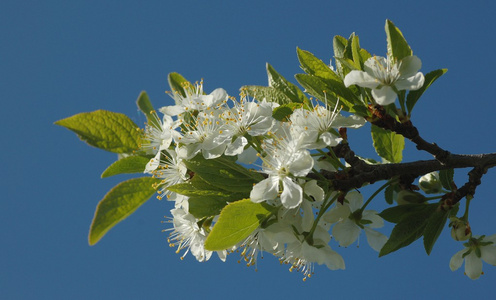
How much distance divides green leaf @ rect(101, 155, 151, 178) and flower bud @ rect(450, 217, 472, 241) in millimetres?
1329

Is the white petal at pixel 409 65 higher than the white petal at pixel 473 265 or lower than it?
higher

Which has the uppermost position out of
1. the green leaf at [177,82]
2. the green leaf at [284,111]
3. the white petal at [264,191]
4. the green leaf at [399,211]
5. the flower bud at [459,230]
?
the green leaf at [177,82]

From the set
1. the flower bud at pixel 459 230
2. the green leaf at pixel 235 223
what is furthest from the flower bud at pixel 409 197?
the green leaf at pixel 235 223

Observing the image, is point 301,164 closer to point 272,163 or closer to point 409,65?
point 272,163

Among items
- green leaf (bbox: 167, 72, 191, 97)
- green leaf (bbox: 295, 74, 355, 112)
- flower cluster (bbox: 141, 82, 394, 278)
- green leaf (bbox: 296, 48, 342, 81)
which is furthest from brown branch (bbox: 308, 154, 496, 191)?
green leaf (bbox: 167, 72, 191, 97)

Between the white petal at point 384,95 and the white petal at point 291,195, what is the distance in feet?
1.47

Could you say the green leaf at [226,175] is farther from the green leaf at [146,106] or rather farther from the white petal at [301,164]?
the green leaf at [146,106]

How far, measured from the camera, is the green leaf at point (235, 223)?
185 cm

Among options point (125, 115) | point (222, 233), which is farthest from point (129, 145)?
point (222, 233)

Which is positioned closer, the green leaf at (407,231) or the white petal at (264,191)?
the white petal at (264,191)

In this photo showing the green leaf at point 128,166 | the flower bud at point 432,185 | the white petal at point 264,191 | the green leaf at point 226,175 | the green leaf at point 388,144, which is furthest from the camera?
the green leaf at point 388,144

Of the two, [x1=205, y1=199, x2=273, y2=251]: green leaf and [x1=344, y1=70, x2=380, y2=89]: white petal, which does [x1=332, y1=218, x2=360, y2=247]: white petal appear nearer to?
[x1=205, y1=199, x2=273, y2=251]: green leaf

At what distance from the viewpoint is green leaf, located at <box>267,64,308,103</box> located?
7.68 ft

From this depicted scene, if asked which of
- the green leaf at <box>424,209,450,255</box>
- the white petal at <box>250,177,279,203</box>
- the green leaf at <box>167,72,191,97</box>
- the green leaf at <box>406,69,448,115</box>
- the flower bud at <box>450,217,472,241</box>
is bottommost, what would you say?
the flower bud at <box>450,217,472,241</box>
